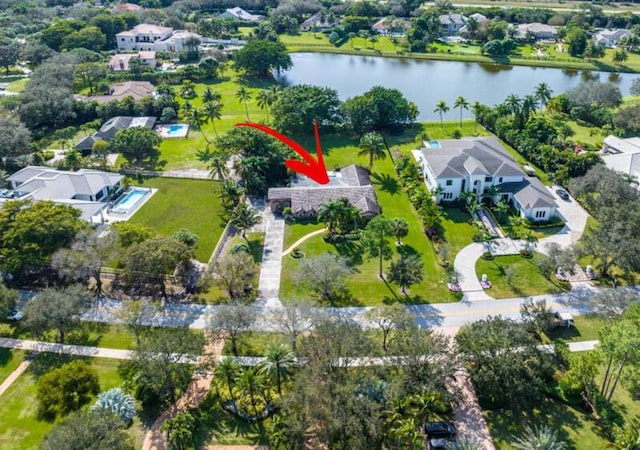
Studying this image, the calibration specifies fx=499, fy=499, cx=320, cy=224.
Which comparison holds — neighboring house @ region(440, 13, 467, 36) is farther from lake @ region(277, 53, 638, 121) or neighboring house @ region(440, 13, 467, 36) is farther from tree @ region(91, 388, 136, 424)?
tree @ region(91, 388, 136, 424)

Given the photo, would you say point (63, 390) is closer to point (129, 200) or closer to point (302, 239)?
point (302, 239)

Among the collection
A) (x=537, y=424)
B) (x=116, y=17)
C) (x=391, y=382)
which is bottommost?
(x=537, y=424)

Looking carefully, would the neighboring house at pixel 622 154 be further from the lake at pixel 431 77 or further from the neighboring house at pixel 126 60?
the neighboring house at pixel 126 60

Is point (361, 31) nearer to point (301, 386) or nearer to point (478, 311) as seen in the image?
point (478, 311)

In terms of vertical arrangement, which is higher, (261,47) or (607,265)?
(261,47)

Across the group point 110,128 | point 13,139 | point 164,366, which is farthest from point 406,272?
point 13,139

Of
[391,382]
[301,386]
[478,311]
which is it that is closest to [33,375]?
[301,386]

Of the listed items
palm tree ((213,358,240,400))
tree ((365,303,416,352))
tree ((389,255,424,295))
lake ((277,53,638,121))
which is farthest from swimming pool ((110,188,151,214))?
lake ((277,53,638,121))
